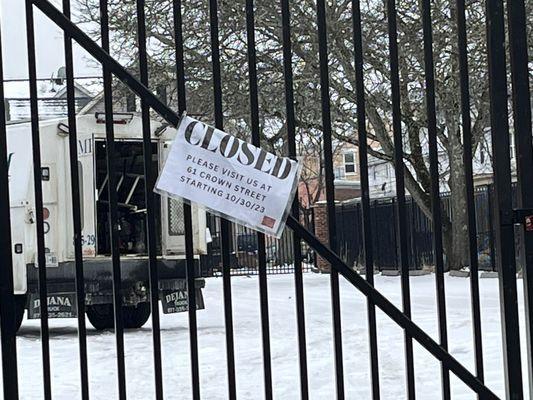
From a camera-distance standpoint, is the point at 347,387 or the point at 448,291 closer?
the point at 347,387

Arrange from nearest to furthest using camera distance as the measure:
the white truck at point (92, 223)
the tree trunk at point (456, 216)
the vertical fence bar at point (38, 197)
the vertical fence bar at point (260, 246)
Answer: the vertical fence bar at point (38, 197)
the vertical fence bar at point (260, 246)
the white truck at point (92, 223)
the tree trunk at point (456, 216)

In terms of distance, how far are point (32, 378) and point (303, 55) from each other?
27.0 feet

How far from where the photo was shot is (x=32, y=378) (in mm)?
8383

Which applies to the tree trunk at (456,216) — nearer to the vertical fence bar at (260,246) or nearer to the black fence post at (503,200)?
the black fence post at (503,200)

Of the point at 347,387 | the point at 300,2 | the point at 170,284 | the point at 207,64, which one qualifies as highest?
the point at 300,2

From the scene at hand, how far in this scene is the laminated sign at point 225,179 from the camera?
3576 millimetres

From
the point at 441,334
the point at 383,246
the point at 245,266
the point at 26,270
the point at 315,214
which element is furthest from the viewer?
the point at 245,266

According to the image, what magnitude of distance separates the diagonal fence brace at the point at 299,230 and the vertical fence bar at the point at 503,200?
0.67 ft

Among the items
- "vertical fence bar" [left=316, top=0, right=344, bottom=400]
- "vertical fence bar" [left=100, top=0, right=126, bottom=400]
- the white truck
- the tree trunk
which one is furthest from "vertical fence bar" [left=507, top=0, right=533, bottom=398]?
the tree trunk

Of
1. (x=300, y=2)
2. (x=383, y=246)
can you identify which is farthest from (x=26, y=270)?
(x=383, y=246)

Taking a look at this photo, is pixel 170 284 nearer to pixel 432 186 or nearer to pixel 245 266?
pixel 432 186

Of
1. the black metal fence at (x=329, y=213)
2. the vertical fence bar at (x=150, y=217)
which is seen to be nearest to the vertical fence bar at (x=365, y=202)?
the black metal fence at (x=329, y=213)

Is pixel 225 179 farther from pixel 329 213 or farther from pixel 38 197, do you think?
pixel 38 197

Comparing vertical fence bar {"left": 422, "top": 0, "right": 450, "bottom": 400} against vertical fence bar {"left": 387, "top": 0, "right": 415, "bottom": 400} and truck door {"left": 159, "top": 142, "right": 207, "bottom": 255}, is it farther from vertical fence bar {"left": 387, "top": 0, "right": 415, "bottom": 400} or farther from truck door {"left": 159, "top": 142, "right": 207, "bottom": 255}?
truck door {"left": 159, "top": 142, "right": 207, "bottom": 255}
